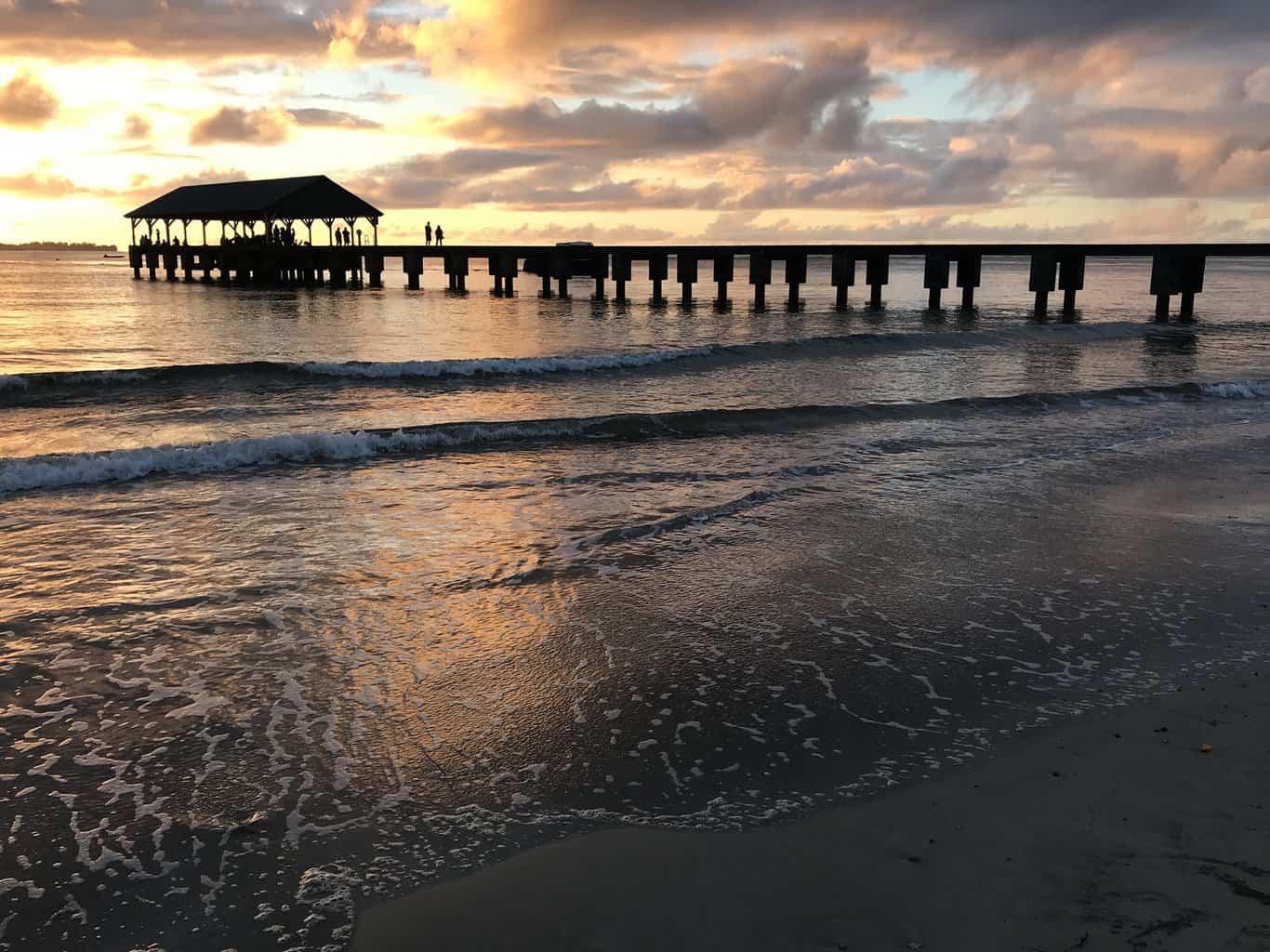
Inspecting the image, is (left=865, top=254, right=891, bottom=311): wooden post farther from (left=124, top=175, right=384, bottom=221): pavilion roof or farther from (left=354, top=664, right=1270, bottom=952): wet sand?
(left=354, top=664, right=1270, bottom=952): wet sand

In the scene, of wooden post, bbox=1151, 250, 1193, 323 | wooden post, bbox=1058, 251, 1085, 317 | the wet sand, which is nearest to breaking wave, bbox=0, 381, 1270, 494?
the wet sand

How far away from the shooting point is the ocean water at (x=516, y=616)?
3.57 meters

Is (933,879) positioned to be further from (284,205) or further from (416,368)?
(284,205)

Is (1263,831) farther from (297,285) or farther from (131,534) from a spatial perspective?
(297,285)

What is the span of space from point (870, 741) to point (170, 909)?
283cm

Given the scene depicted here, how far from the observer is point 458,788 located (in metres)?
3.81

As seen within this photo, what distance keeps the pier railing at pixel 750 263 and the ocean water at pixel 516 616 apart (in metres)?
19.9

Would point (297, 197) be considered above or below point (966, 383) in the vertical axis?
above

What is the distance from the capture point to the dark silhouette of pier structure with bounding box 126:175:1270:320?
33.0 meters

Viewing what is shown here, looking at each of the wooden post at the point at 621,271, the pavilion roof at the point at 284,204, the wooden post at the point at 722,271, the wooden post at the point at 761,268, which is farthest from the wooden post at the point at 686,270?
the pavilion roof at the point at 284,204

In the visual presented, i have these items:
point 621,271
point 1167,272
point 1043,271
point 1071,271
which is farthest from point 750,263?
point 1167,272

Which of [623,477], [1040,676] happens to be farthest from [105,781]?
[623,477]

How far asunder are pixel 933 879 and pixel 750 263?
36.6 metres

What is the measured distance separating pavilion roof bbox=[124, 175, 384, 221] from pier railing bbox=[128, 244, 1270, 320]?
2.56 metres
